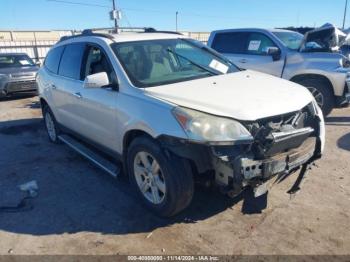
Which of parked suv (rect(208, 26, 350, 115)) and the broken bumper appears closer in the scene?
the broken bumper

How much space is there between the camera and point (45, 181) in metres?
4.80

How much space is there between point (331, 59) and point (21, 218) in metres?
6.11

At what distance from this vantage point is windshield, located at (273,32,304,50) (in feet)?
25.8

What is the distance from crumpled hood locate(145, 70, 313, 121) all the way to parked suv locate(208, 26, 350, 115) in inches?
135

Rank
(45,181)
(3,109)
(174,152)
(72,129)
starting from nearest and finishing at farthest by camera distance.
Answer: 1. (174,152)
2. (45,181)
3. (72,129)
4. (3,109)

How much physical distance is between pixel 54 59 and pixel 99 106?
7.46 feet

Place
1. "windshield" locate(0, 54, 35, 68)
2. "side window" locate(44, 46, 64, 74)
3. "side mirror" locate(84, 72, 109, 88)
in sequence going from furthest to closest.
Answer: "windshield" locate(0, 54, 35, 68) → "side window" locate(44, 46, 64, 74) → "side mirror" locate(84, 72, 109, 88)

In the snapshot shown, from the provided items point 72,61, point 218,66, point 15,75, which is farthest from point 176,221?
point 15,75

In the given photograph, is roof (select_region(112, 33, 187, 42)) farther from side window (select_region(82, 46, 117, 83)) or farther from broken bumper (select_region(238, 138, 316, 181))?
broken bumper (select_region(238, 138, 316, 181))

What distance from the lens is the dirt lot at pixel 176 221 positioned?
3.24 m

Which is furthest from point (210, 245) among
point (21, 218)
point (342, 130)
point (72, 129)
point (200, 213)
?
point (342, 130)

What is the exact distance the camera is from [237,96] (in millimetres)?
3438

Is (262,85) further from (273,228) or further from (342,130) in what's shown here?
(342,130)

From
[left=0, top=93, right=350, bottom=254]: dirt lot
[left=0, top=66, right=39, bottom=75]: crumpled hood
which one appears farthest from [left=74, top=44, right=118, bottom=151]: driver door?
[left=0, top=66, right=39, bottom=75]: crumpled hood
